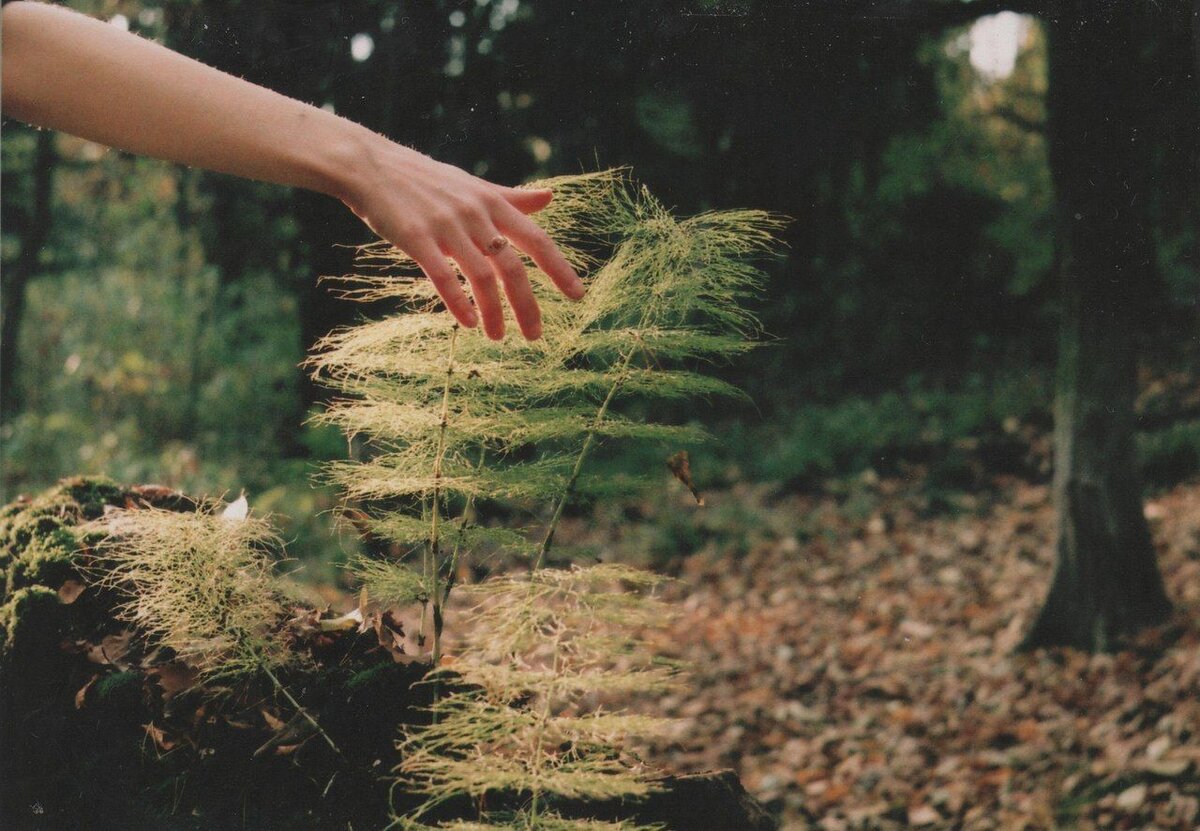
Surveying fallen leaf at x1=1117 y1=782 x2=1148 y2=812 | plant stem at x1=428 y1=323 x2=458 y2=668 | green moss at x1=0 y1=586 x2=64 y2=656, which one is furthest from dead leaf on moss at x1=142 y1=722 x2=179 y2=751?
fallen leaf at x1=1117 y1=782 x2=1148 y2=812

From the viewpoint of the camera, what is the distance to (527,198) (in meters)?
1.20

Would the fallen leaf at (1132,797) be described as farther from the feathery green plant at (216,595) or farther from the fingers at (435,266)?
the fingers at (435,266)

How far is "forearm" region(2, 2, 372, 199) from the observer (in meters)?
1.04

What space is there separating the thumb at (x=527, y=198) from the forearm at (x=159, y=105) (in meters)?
0.19

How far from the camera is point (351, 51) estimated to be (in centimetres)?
345

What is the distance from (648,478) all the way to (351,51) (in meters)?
2.43

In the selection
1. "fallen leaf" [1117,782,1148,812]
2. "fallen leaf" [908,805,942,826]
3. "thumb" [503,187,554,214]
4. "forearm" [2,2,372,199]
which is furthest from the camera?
"fallen leaf" [908,805,942,826]

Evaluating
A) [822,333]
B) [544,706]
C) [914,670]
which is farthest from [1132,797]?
[822,333]

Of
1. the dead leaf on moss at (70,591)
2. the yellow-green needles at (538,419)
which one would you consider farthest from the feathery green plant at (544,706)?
the dead leaf on moss at (70,591)

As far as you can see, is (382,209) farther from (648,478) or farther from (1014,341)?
(1014,341)

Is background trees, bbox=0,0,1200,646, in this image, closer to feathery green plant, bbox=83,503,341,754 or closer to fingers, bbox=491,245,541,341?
feathery green plant, bbox=83,503,341,754

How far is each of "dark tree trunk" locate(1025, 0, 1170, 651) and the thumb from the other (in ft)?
10.8

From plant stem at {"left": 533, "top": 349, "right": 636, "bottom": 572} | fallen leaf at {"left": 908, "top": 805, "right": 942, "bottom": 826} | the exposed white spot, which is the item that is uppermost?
plant stem at {"left": 533, "top": 349, "right": 636, "bottom": 572}

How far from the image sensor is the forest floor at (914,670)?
3.40 metres
